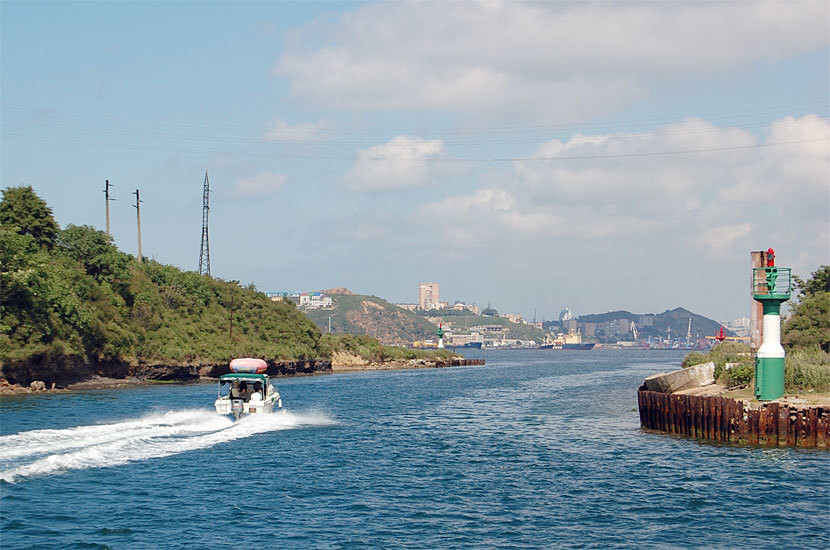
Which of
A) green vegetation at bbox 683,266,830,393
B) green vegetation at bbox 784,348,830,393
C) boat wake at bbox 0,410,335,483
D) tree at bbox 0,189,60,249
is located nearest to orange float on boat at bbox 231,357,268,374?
boat wake at bbox 0,410,335,483

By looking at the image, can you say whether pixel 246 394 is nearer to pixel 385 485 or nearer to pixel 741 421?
pixel 385 485

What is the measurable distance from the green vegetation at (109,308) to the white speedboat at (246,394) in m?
21.9

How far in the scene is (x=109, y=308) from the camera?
281 ft

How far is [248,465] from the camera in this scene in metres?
34.3

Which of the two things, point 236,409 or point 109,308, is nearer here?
point 236,409

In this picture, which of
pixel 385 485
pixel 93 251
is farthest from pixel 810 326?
pixel 93 251

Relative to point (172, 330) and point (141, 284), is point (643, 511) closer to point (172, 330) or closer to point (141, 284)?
point (172, 330)

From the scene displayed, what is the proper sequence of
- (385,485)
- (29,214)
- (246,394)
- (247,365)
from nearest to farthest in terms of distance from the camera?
(385,485) → (246,394) → (247,365) → (29,214)

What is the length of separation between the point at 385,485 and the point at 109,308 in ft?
213

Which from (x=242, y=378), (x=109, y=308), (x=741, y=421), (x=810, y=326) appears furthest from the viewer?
(x=109, y=308)

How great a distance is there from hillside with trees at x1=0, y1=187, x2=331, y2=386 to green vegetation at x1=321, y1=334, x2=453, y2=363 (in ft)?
27.0

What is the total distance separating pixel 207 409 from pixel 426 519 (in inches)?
1286

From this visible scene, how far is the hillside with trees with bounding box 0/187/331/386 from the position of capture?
212ft

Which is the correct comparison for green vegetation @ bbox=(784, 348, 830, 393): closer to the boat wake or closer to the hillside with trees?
the boat wake
